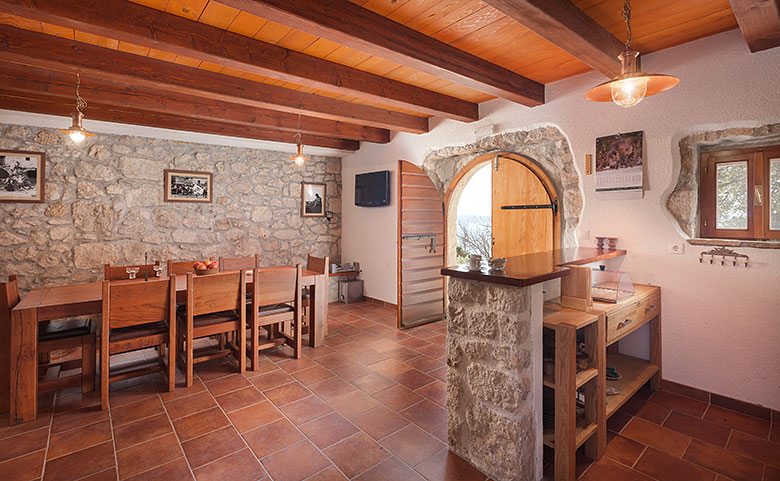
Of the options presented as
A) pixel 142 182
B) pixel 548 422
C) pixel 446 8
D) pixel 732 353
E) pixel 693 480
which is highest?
pixel 446 8

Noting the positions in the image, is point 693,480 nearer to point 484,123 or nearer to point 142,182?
point 484,123

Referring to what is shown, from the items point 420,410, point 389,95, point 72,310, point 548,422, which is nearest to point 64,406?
point 72,310

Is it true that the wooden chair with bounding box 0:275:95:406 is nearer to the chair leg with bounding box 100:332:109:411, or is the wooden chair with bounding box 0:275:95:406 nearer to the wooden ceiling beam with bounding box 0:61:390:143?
the chair leg with bounding box 100:332:109:411

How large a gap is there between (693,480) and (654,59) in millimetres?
2898

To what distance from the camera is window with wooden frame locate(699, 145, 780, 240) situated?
105 inches

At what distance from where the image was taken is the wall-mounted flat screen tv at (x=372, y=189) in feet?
18.2

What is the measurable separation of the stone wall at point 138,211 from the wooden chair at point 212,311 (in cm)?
198

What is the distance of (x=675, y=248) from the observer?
2916 mm

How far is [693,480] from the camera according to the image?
1.99 metres

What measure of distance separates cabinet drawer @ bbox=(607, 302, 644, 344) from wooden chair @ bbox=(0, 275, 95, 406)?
3687 millimetres

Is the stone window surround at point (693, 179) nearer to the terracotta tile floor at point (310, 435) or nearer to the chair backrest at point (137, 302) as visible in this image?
the terracotta tile floor at point (310, 435)

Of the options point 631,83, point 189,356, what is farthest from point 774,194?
point 189,356

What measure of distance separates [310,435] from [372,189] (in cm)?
392

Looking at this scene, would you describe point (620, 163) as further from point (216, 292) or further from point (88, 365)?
point (88, 365)
